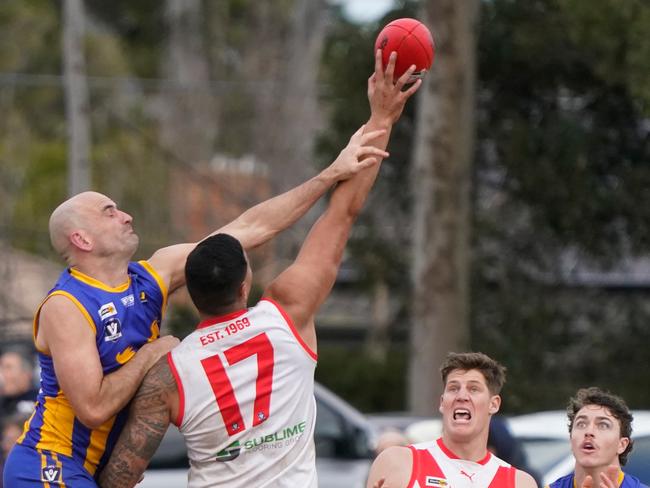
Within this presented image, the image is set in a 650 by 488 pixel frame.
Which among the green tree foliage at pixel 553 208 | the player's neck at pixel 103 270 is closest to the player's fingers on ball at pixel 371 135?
the player's neck at pixel 103 270

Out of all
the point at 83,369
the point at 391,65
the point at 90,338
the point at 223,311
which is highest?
the point at 391,65

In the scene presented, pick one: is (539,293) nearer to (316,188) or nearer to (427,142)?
Answer: (427,142)

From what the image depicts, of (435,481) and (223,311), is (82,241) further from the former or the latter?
(435,481)

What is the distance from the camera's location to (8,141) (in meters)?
26.1

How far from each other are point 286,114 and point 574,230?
9.69m

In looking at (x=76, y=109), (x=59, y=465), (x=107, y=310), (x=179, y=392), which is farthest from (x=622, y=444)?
(x=76, y=109)

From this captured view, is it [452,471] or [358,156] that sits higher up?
[358,156]

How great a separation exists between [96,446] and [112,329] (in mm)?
455

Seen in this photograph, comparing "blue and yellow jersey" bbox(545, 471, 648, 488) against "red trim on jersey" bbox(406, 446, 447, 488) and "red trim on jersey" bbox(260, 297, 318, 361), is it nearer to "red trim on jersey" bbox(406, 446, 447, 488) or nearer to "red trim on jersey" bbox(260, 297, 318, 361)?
"red trim on jersey" bbox(406, 446, 447, 488)

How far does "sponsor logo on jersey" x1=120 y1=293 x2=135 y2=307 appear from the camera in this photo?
17.3ft

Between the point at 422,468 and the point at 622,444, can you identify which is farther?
the point at 622,444

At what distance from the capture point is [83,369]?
498 cm

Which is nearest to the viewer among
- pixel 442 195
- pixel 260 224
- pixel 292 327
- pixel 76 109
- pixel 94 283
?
pixel 292 327

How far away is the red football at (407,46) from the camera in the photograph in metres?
5.54
